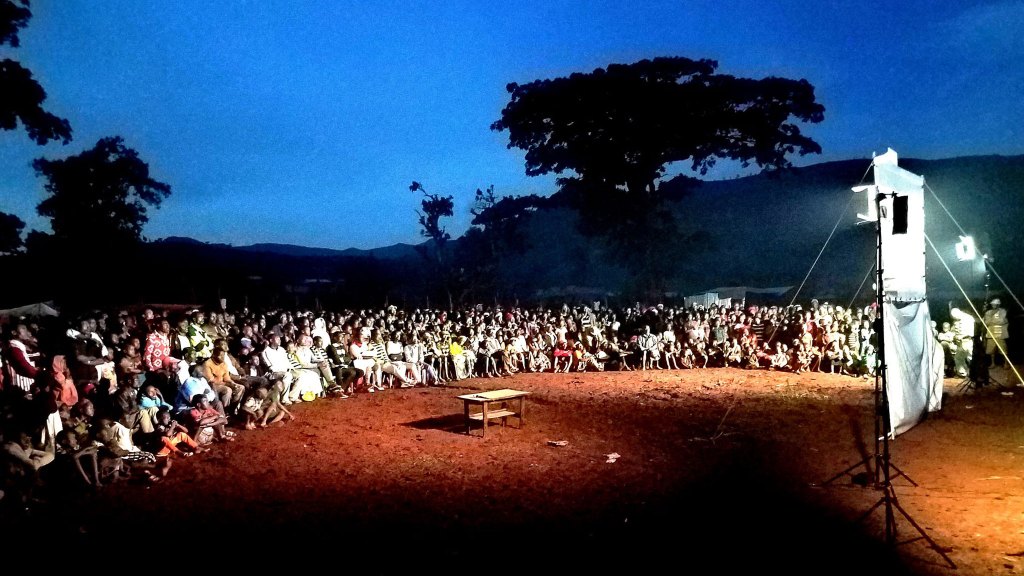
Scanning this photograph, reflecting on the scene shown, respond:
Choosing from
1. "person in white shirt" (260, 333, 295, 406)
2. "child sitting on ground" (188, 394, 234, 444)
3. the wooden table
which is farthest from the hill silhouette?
"child sitting on ground" (188, 394, 234, 444)

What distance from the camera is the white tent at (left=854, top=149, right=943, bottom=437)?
6.43 metres

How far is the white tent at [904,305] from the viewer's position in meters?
6.43

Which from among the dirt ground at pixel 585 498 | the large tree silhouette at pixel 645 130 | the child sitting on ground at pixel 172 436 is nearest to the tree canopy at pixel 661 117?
the large tree silhouette at pixel 645 130

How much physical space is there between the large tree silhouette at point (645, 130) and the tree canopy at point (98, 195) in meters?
15.4

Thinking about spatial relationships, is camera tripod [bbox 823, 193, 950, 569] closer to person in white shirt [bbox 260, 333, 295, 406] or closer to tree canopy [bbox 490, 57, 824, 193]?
person in white shirt [bbox 260, 333, 295, 406]

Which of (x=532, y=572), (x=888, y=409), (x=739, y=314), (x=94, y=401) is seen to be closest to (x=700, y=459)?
(x=888, y=409)

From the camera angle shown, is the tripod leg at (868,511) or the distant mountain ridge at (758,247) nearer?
the tripod leg at (868,511)

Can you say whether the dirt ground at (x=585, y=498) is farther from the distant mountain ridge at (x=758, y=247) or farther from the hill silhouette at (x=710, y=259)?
the distant mountain ridge at (x=758, y=247)

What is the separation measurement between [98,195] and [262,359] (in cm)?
1654

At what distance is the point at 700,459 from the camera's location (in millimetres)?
7777

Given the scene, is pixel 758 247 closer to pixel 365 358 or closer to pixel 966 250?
pixel 966 250

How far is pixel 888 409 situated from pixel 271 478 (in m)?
6.82

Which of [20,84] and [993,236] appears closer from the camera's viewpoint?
[20,84]

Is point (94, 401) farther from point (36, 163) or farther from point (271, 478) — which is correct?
point (36, 163)
